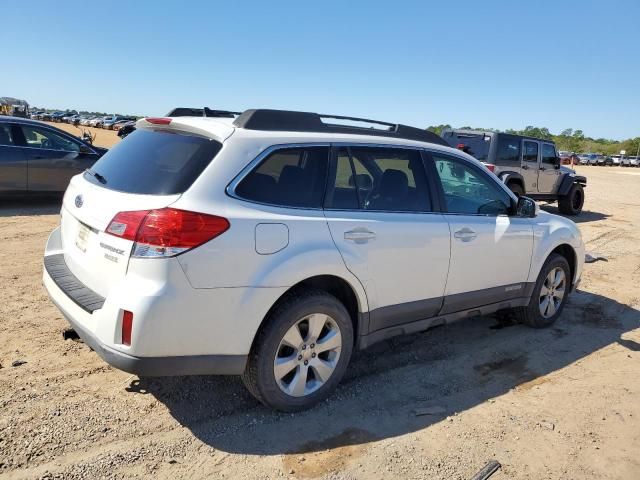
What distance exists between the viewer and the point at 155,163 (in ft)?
10.1

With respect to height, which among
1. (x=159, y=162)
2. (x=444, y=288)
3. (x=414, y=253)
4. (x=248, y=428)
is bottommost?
(x=248, y=428)

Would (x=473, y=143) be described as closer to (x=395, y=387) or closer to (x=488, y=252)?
(x=488, y=252)

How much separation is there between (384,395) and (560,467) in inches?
45.6

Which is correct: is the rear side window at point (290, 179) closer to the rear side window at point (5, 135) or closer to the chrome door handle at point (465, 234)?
the chrome door handle at point (465, 234)

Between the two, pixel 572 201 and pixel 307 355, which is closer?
pixel 307 355

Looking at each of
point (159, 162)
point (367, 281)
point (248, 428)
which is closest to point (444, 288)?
point (367, 281)

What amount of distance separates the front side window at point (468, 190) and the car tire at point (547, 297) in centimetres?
88

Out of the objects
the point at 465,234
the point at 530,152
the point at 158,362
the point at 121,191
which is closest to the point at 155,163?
the point at 121,191

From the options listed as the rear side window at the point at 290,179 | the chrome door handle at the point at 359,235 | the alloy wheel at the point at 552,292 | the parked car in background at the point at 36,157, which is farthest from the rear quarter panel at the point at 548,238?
the parked car in background at the point at 36,157

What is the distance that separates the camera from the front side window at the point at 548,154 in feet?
42.2

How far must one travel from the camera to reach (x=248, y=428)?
10.2 feet

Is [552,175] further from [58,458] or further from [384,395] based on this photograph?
[58,458]

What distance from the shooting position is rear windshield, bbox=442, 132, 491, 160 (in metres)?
11.6

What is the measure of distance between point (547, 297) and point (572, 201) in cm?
996
